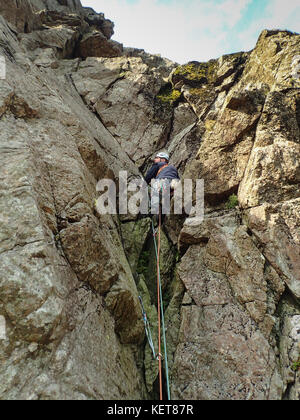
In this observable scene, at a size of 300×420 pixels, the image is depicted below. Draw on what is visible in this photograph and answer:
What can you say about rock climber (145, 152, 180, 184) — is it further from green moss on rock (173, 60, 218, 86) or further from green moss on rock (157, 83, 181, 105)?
green moss on rock (173, 60, 218, 86)

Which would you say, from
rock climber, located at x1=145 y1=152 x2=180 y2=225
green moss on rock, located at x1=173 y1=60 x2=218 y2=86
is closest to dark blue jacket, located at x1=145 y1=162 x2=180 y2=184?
rock climber, located at x1=145 y1=152 x2=180 y2=225

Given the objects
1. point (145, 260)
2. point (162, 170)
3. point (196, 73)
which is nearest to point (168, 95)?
point (196, 73)

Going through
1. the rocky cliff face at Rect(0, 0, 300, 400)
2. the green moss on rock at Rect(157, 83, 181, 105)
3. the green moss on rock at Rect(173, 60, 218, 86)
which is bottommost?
the rocky cliff face at Rect(0, 0, 300, 400)

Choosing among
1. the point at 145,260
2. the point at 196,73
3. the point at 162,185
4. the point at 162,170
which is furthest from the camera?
the point at 196,73

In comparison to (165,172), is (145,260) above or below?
below

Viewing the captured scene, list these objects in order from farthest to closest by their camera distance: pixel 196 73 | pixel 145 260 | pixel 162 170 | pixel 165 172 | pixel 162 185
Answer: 1. pixel 196 73
2. pixel 162 170
3. pixel 165 172
4. pixel 162 185
5. pixel 145 260

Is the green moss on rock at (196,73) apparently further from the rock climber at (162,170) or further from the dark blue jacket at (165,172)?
the dark blue jacket at (165,172)

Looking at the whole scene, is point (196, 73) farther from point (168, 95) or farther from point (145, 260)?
point (145, 260)

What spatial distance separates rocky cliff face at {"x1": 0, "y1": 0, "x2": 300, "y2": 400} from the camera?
417cm

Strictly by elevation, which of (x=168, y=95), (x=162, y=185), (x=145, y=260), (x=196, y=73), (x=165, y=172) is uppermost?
(x=196, y=73)

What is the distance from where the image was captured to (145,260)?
851 centimetres

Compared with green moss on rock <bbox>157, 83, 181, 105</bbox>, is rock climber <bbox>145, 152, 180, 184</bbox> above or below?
below

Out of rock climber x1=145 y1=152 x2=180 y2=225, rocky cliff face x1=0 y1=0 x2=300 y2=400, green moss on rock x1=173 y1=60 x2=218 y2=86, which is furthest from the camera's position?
green moss on rock x1=173 y1=60 x2=218 y2=86
